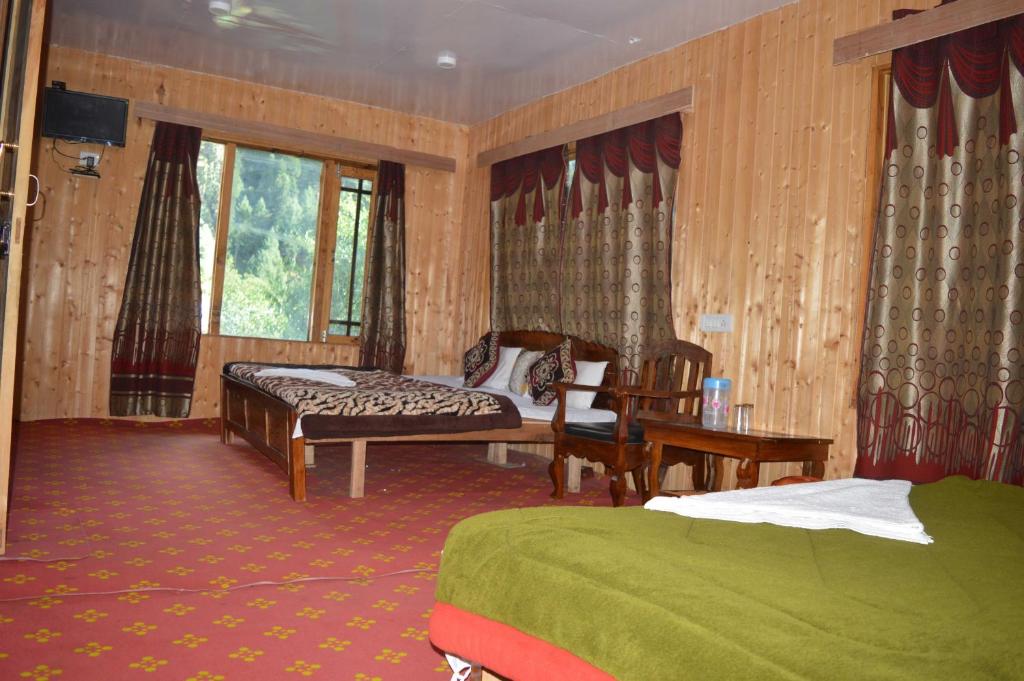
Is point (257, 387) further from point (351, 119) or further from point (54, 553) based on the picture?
point (351, 119)

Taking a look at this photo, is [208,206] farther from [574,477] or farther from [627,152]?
[574,477]

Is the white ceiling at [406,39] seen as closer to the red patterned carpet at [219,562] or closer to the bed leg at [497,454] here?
the bed leg at [497,454]

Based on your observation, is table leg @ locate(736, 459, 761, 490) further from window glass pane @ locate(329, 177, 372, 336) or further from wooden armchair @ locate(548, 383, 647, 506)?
window glass pane @ locate(329, 177, 372, 336)

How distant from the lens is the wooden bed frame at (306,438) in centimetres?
412

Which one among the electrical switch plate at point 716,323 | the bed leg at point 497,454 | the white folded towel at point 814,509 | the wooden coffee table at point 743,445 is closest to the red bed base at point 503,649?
the white folded towel at point 814,509

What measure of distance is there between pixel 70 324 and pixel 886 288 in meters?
5.83

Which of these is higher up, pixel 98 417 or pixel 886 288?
pixel 886 288

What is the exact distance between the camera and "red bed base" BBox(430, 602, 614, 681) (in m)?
1.31

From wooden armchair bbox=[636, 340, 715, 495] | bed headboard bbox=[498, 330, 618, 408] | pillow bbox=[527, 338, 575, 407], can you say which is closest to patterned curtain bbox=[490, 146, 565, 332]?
bed headboard bbox=[498, 330, 618, 408]

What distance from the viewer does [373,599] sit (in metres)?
2.68

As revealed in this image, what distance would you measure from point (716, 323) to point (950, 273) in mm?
1505

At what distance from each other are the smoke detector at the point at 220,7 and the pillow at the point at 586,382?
3.35 m

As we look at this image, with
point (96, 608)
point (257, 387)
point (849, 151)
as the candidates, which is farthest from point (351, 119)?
point (96, 608)

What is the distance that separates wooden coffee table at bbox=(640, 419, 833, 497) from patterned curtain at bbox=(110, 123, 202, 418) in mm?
4185
